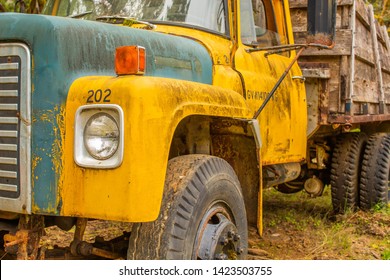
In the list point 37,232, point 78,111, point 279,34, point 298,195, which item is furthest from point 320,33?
point 298,195

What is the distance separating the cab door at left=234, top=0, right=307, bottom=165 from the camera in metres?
4.02

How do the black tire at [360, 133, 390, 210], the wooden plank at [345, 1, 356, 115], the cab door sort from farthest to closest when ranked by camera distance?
the black tire at [360, 133, 390, 210]
the wooden plank at [345, 1, 356, 115]
the cab door

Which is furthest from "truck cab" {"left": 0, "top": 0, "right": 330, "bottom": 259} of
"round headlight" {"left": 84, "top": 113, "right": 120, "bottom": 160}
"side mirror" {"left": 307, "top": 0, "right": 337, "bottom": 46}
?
"side mirror" {"left": 307, "top": 0, "right": 337, "bottom": 46}

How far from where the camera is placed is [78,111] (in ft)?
8.21

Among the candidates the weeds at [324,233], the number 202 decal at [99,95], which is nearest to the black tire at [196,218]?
the number 202 decal at [99,95]

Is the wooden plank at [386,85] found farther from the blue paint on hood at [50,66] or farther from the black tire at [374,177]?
the blue paint on hood at [50,66]

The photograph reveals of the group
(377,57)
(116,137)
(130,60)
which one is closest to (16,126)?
(116,137)

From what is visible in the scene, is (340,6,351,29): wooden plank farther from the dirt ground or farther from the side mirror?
the dirt ground

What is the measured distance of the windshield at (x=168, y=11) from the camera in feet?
12.3

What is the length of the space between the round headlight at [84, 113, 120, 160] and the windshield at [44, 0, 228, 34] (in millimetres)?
1430

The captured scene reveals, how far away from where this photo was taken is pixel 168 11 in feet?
12.3

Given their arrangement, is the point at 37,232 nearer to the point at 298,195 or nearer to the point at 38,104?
the point at 38,104

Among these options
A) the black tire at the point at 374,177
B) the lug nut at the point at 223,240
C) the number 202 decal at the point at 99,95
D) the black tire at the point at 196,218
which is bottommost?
the black tire at the point at 374,177
